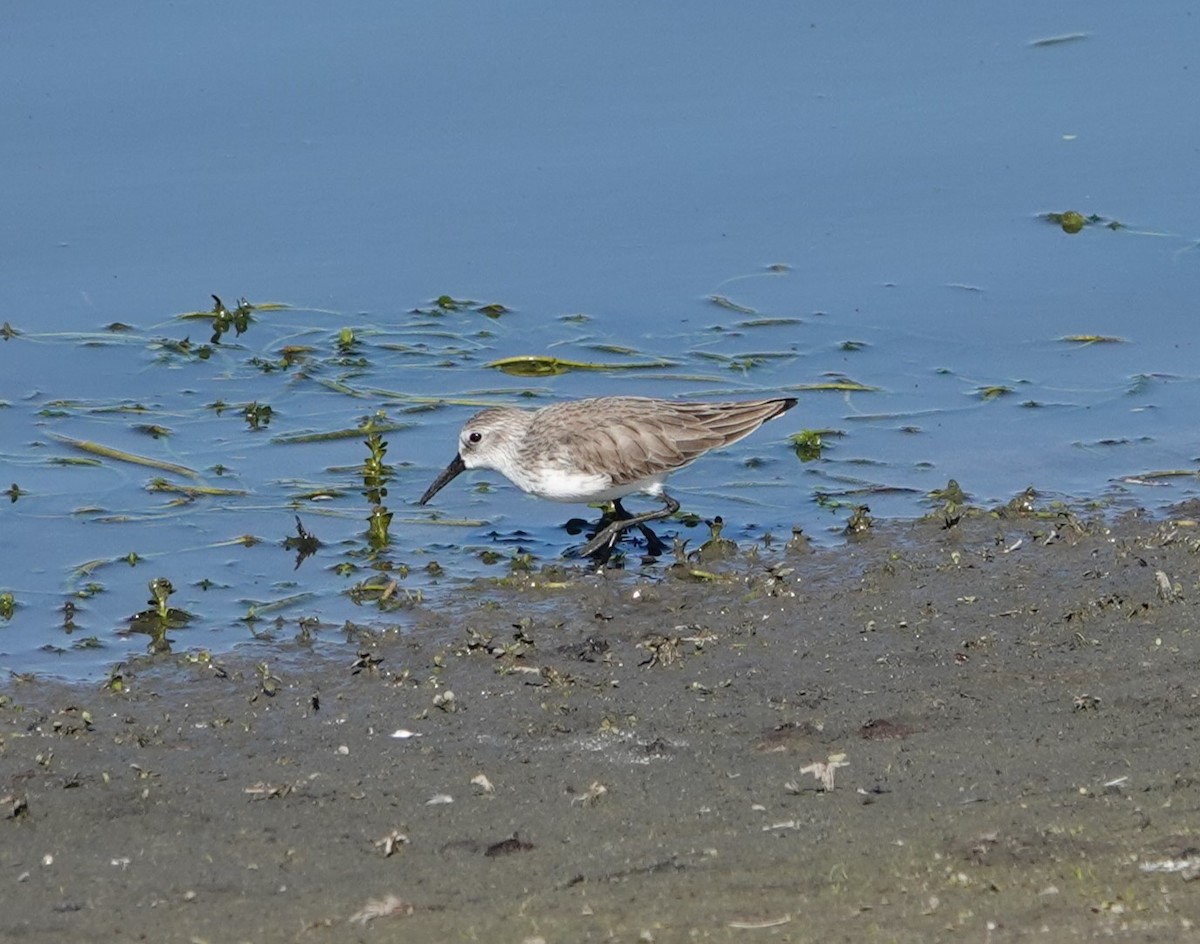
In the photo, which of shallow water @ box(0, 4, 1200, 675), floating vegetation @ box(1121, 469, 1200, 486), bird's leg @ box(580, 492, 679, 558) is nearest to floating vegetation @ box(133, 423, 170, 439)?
shallow water @ box(0, 4, 1200, 675)

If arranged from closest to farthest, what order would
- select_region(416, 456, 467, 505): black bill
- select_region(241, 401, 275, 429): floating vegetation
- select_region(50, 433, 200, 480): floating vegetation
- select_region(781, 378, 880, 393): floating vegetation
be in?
1. select_region(416, 456, 467, 505): black bill
2. select_region(50, 433, 200, 480): floating vegetation
3. select_region(241, 401, 275, 429): floating vegetation
4. select_region(781, 378, 880, 393): floating vegetation

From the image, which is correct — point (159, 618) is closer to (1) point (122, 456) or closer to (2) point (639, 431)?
(1) point (122, 456)

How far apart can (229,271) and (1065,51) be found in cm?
672

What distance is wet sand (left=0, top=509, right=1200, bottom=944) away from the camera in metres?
5.21

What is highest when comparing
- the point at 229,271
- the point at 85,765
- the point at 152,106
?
the point at 152,106

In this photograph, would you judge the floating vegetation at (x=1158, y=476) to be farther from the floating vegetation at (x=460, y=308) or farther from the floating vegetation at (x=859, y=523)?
the floating vegetation at (x=460, y=308)

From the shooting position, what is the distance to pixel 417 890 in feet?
17.9

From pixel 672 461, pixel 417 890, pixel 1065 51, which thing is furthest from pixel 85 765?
pixel 1065 51

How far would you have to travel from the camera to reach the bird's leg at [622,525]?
29.7 feet

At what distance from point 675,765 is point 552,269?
6.06 m

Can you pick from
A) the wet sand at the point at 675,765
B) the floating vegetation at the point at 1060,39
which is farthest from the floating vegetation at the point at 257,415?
the floating vegetation at the point at 1060,39

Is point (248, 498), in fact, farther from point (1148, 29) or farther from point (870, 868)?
point (1148, 29)

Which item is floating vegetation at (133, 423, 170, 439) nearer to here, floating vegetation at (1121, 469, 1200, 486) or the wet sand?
the wet sand

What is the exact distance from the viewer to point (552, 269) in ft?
39.6
